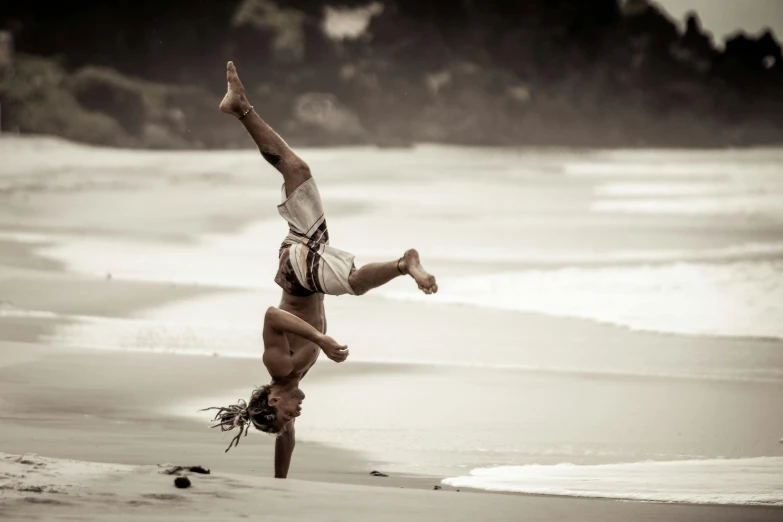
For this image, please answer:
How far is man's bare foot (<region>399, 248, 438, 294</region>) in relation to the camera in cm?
516

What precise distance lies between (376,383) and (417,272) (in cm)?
304

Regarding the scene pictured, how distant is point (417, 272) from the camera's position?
527 centimetres

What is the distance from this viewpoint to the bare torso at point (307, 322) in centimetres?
558

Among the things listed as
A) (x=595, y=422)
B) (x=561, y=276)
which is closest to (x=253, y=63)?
(x=561, y=276)

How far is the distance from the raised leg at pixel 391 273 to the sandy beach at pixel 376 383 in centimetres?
82

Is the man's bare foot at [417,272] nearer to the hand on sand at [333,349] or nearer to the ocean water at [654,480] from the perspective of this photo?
the hand on sand at [333,349]

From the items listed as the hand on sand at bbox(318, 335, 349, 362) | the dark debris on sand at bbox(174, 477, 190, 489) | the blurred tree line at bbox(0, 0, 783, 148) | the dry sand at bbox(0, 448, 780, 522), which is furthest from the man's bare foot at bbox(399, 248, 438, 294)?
the blurred tree line at bbox(0, 0, 783, 148)

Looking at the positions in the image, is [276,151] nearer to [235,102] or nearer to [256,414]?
[235,102]

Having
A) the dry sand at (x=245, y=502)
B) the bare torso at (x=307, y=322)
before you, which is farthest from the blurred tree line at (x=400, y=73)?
the dry sand at (x=245, y=502)

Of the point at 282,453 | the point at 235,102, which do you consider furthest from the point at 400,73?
the point at 282,453

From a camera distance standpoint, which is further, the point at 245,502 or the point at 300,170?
the point at 300,170

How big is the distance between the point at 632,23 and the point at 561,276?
106ft

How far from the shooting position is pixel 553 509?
16.6 feet

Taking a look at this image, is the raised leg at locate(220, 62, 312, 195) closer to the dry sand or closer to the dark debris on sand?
the dry sand
